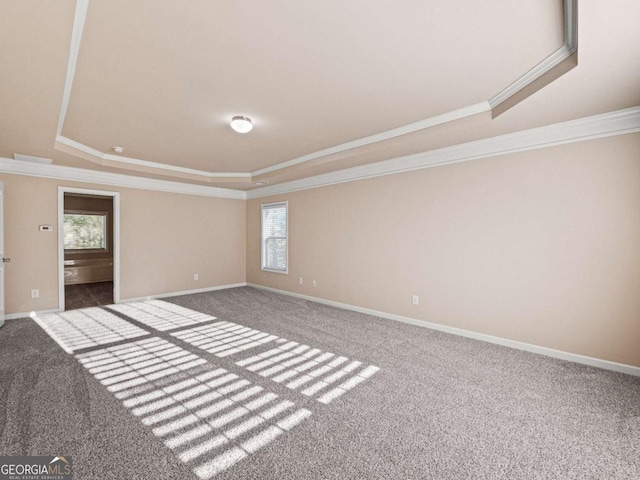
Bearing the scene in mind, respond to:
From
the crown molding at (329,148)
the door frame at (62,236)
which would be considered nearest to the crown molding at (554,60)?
the crown molding at (329,148)

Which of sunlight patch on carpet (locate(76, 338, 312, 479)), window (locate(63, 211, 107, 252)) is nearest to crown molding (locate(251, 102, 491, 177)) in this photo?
sunlight patch on carpet (locate(76, 338, 312, 479))

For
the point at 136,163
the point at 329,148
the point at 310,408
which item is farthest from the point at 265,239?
the point at 310,408

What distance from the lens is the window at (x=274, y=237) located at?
20.6ft

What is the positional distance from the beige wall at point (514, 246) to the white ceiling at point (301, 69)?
53 cm

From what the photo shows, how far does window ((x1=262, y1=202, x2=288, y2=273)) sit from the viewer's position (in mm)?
6270

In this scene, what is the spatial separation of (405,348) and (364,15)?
3.04m

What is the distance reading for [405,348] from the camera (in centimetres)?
329

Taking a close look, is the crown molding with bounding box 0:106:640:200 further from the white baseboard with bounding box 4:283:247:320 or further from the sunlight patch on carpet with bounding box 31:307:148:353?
the sunlight patch on carpet with bounding box 31:307:148:353

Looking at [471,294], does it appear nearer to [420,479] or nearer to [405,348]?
[405,348]

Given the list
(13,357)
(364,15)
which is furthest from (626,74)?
(13,357)

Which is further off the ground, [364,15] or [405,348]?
[364,15]

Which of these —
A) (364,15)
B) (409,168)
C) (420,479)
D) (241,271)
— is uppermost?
(364,15)

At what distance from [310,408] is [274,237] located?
464 centimetres

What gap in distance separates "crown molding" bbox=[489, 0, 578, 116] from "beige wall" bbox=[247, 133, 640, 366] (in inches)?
35.9
